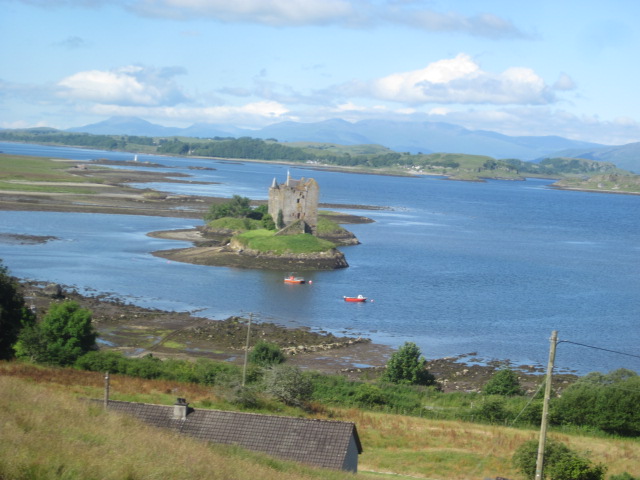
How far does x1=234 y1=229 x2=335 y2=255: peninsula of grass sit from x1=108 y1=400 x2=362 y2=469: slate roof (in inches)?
2042

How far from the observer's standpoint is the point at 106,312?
46906mm

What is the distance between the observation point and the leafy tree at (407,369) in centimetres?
3519

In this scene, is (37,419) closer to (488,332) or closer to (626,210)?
(488,332)

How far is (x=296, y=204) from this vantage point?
256 feet

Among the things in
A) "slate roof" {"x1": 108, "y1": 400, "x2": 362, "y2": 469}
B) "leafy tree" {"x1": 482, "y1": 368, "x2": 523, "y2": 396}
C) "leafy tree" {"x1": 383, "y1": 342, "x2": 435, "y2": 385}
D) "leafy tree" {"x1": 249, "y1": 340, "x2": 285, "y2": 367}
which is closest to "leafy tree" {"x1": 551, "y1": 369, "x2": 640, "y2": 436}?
"leafy tree" {"x1": 482, "y1": 368, "x2": 523, "y2": 396}

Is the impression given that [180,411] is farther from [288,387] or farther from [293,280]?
[293,280]

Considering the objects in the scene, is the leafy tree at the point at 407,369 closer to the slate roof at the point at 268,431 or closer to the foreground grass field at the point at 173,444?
the foreground grass field at the point at 173,444

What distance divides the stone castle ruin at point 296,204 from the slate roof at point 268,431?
57199 millimetres

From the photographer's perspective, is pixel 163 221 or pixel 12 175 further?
pixel 12 175

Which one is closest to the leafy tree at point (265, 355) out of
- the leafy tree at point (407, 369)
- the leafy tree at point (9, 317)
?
the leafy tree at point (407, 369)

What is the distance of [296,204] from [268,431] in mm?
59762

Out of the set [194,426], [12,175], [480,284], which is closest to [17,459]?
[194,426]

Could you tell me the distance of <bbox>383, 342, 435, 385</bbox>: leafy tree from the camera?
35.2m

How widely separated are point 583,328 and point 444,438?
26541 mm
